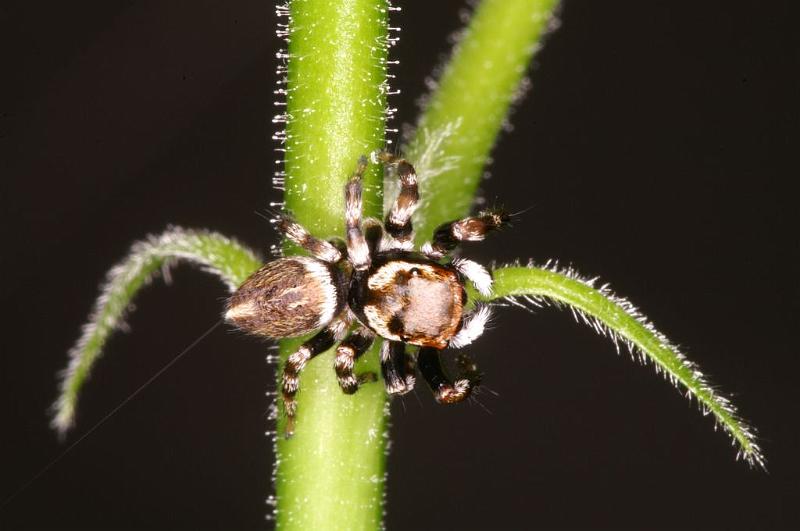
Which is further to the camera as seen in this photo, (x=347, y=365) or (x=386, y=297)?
(x=386, y=297)

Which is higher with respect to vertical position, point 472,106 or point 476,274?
point 472,106

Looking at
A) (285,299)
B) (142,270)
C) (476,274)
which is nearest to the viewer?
(476,274)

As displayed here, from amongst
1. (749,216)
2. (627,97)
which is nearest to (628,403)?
(749,216)

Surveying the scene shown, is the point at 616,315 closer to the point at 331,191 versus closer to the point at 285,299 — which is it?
the point at 331,191

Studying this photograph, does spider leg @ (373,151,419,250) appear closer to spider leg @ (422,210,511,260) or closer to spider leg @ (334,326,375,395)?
spider leg @ (422,210,511,260)

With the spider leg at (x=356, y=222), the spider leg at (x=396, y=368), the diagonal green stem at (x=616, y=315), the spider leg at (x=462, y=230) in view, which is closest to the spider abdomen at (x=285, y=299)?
the spider leg at (x=356, y=222)

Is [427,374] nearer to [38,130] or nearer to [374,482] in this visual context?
[374,482]

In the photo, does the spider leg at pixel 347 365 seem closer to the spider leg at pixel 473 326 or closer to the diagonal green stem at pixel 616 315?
the spider leg at pixel 473 326

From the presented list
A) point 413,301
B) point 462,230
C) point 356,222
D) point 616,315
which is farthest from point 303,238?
point 616,315
